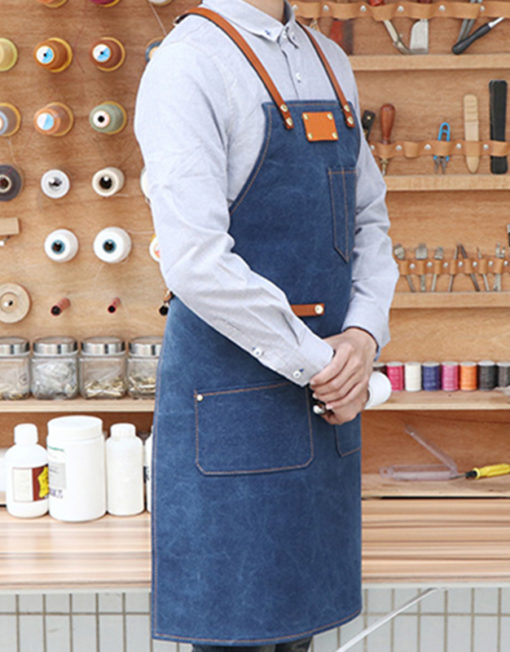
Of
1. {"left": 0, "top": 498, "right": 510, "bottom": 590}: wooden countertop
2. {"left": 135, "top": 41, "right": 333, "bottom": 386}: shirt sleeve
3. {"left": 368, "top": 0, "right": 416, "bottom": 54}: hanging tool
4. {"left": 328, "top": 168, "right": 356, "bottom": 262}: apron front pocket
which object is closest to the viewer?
{"left": 135, "top": 41, "right": 333, "bottom": 386}: shirt sleeve

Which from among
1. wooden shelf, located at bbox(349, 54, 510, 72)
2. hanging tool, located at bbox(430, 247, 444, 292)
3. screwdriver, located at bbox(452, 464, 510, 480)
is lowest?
screwdriver, located at bbox(452, 464, 510, 480)

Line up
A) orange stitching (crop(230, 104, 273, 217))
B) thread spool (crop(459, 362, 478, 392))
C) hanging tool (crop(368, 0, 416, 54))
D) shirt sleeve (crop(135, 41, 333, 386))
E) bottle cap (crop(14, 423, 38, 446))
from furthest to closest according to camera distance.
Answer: thread spool (crop(459, 362, 478, 392))
hanging tool (crop(368, 0, 416, 54))
bottle cap (crop(14, 423, 38, 446))
orange stitching (crop(230, 104, 273, 217))
shirt sleeve (crop(135, 41, 333, 386))

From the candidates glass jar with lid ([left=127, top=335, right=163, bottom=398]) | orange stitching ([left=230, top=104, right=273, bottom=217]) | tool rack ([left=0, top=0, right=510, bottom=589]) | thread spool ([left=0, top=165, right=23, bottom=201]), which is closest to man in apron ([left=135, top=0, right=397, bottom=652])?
orange stitching ([left=230, top=104, right=273, bottom=217])

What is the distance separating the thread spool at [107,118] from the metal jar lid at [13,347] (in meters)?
0.61

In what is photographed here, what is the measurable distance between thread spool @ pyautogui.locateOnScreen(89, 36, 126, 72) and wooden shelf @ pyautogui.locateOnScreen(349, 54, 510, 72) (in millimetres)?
610

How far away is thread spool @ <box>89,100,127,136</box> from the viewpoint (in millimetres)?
2422

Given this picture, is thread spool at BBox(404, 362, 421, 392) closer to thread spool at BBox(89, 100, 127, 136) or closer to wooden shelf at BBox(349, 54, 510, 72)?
wooden shelf at BBox(349, 54, 510, 72)

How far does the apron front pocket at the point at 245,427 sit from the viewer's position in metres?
1.64

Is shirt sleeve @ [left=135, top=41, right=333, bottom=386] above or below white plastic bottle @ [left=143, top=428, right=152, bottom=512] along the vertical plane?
above

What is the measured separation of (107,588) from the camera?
203 cm

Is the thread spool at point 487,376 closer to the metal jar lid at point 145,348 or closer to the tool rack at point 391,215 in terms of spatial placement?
the tool rack at point 391,215

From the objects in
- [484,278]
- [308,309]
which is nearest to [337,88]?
[308,309]

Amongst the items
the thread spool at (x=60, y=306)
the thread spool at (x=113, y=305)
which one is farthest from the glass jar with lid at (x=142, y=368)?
the thread spool at (x=60, y=306)

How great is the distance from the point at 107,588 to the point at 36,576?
0.52 feet
